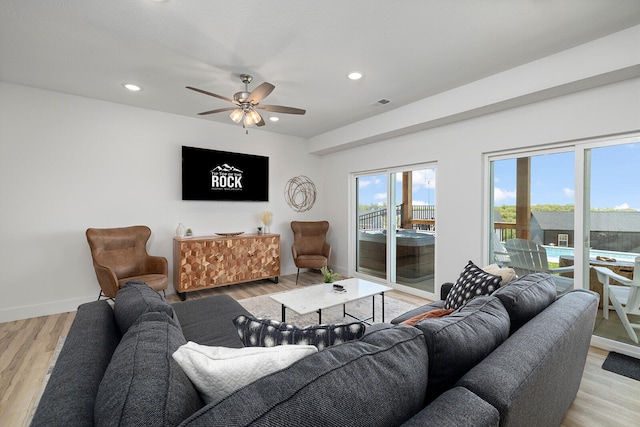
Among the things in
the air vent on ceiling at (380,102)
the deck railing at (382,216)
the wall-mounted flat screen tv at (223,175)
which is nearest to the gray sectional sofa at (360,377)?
the deck railing at (382,216)

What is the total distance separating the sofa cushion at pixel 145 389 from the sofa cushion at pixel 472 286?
1786 mm

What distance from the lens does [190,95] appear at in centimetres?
351

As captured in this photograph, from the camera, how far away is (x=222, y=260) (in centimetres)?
423

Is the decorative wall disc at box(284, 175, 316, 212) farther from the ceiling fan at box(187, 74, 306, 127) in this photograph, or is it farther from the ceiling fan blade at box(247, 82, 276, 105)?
the ceiling fan blade at box(247, 82, 276, 105)

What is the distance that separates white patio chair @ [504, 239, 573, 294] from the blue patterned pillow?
2.93m

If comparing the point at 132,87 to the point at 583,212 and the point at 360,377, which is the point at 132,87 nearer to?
the point at 360,377

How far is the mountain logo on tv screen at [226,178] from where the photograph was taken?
453 centimetres

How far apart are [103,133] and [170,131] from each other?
2.60ft

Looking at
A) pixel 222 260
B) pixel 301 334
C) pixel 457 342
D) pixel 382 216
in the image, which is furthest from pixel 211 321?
pixel 382 216

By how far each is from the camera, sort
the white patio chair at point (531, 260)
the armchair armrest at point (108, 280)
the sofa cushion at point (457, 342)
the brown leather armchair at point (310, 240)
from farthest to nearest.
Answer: the brown leather armchair at point (310, 240) < the armchair armrest at point (108, 280) < the white patio chair at point (531, 260) < the sofa cushion at point (457, 342)

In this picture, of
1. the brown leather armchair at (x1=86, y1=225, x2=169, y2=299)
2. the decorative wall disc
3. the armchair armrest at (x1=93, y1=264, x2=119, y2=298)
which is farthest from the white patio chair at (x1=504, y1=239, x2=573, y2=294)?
the armchair armrest at (x1=93, y1=264, x2=119, y2=298)

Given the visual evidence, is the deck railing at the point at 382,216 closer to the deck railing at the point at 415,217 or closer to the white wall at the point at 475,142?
the deck railing at the point at 415,217

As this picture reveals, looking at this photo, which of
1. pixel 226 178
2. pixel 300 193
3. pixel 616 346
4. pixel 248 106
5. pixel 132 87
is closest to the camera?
pixel 616 346

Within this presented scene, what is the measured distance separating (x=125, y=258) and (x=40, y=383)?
1707 millimetres
